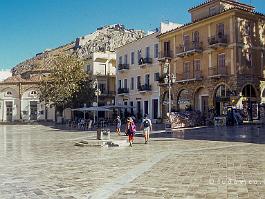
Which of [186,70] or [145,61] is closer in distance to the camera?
[186,70]

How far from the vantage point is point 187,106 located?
38.4 m

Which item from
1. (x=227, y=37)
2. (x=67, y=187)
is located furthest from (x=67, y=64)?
(x=67, y=187)

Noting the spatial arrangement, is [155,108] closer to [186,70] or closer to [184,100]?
[184,100]

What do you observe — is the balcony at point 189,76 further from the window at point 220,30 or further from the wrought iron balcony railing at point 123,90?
the wrought iron balcony railing at point 123,90

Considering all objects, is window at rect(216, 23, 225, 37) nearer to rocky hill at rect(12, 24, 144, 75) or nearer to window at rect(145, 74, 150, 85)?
window at rect(145, 74, 150, 85)

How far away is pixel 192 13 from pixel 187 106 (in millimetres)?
10211

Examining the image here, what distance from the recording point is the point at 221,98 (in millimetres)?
34469

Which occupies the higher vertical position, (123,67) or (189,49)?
(189,49)

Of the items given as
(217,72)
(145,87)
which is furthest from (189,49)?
(145,87)

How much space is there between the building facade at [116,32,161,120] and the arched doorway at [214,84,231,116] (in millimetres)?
9088

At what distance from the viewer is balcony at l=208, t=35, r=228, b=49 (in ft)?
110

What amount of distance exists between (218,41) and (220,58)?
1.65m

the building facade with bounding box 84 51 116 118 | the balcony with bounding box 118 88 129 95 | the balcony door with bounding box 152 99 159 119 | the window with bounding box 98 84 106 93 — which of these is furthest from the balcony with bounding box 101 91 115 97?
the balcony door with bounding box 152 99 159 119

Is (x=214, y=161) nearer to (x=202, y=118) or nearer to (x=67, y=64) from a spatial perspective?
(x=202, y=118)
